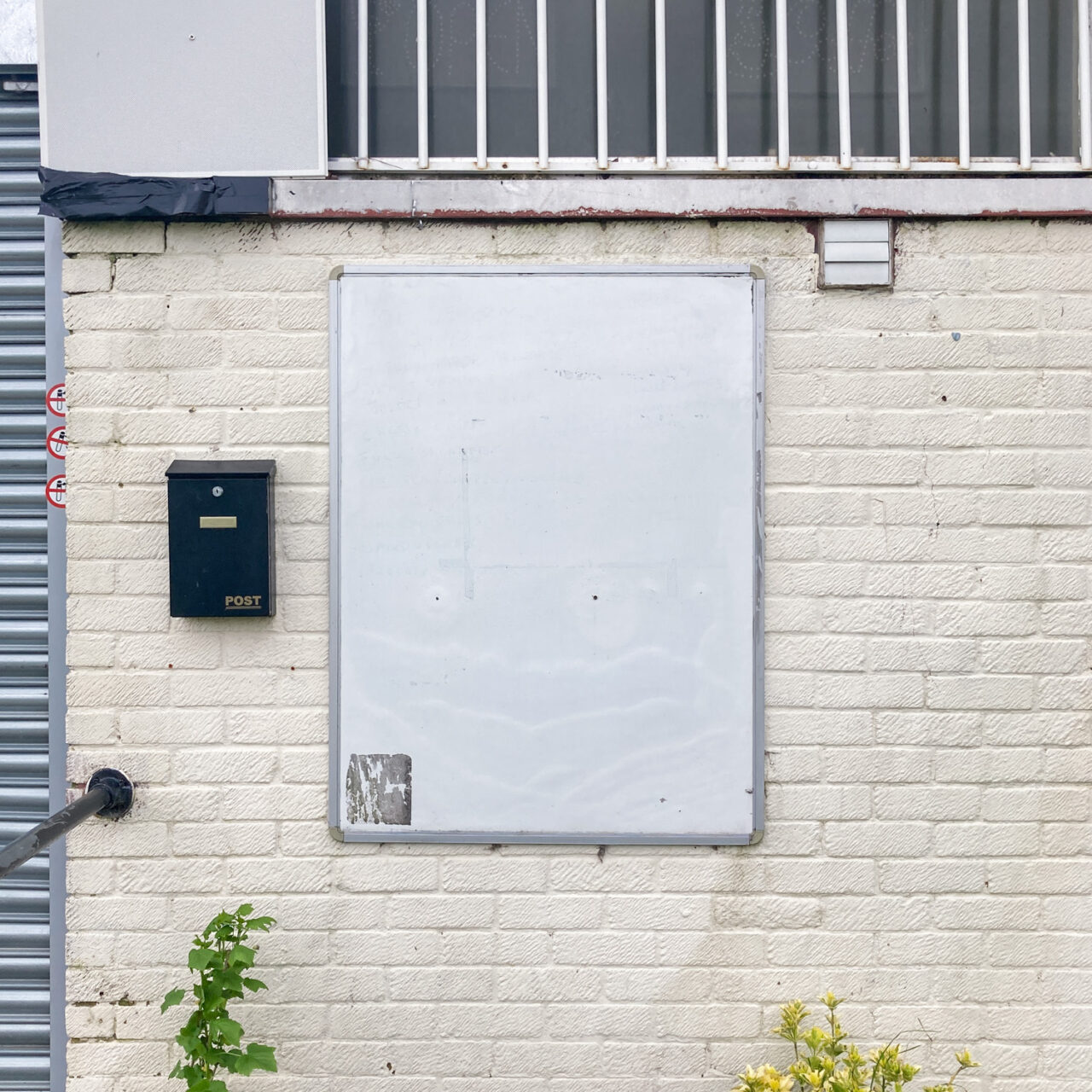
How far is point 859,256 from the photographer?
2.12 m

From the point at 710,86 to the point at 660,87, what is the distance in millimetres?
142

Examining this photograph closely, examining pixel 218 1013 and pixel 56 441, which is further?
pixel 56 441

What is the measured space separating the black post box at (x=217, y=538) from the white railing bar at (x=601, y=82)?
4.01ft

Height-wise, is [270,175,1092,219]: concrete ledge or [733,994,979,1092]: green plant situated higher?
[270,175,1092,219]: concrete ledge

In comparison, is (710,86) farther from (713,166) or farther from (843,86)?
(843,86)

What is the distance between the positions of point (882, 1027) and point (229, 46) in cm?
308

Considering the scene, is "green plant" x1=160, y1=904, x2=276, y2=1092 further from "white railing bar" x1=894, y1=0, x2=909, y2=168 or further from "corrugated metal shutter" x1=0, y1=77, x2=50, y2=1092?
"white railing bar" x1=894, y1=0, x2=909, y2=168

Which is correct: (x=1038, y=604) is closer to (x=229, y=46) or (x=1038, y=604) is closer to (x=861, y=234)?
(x=861, y=234)

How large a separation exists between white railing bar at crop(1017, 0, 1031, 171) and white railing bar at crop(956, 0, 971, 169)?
0.13 metres

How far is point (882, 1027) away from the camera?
2.12 meters

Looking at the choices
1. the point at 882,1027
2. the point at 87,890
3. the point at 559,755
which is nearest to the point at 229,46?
the point at 559,755

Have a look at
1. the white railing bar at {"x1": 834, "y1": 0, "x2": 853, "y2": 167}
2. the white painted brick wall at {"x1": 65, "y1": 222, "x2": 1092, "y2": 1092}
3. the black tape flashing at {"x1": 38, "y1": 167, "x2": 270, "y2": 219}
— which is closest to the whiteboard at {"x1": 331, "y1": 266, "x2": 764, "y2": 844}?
the white painted brick wall at {"x1": 65, "y1": 222, "x2": 1092, "y2": 1092}

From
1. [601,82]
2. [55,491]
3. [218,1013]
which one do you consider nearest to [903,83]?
[601,82]

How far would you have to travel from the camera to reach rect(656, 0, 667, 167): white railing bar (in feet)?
6.95
